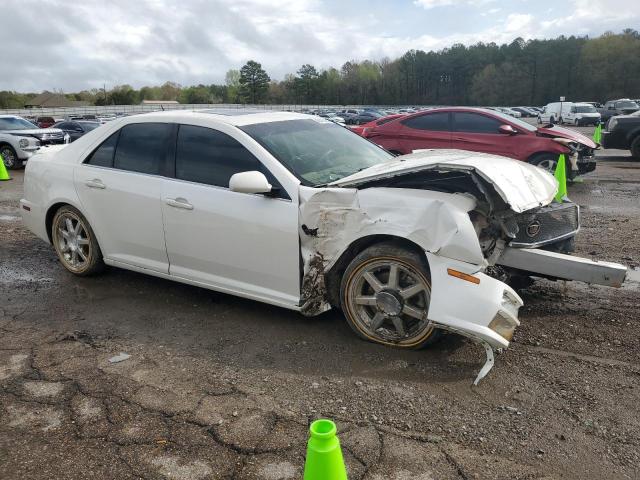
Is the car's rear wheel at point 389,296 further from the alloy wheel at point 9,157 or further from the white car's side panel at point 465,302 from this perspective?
the alloy wheel at point 9,157

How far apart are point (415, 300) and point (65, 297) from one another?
10.8ft

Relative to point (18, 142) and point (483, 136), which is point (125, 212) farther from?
point (18, 142)

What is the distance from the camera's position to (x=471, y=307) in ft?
10.3

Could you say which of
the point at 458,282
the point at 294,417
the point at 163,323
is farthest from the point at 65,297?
the point at 458,282

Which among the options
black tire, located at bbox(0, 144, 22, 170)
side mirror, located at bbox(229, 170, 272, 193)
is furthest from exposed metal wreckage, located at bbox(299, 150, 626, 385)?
black tire, located at bbox(0, 144, 22, 170)

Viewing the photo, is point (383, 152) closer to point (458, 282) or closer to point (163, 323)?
point (458, 282)

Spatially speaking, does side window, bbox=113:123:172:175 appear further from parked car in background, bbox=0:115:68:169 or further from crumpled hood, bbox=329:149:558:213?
parked car in background, bbox=0:115:68:169

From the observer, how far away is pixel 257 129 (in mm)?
4207

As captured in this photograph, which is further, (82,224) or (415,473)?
(82,224)

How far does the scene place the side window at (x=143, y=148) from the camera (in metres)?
4.48

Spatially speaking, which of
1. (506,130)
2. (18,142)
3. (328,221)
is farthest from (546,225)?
(18,142)

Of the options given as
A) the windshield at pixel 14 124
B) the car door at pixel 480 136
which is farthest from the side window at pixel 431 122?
the windshield at pixel 14 124

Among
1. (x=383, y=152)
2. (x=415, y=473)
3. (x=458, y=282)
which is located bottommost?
(x=415, y=473)

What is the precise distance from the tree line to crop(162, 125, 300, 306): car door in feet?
295
